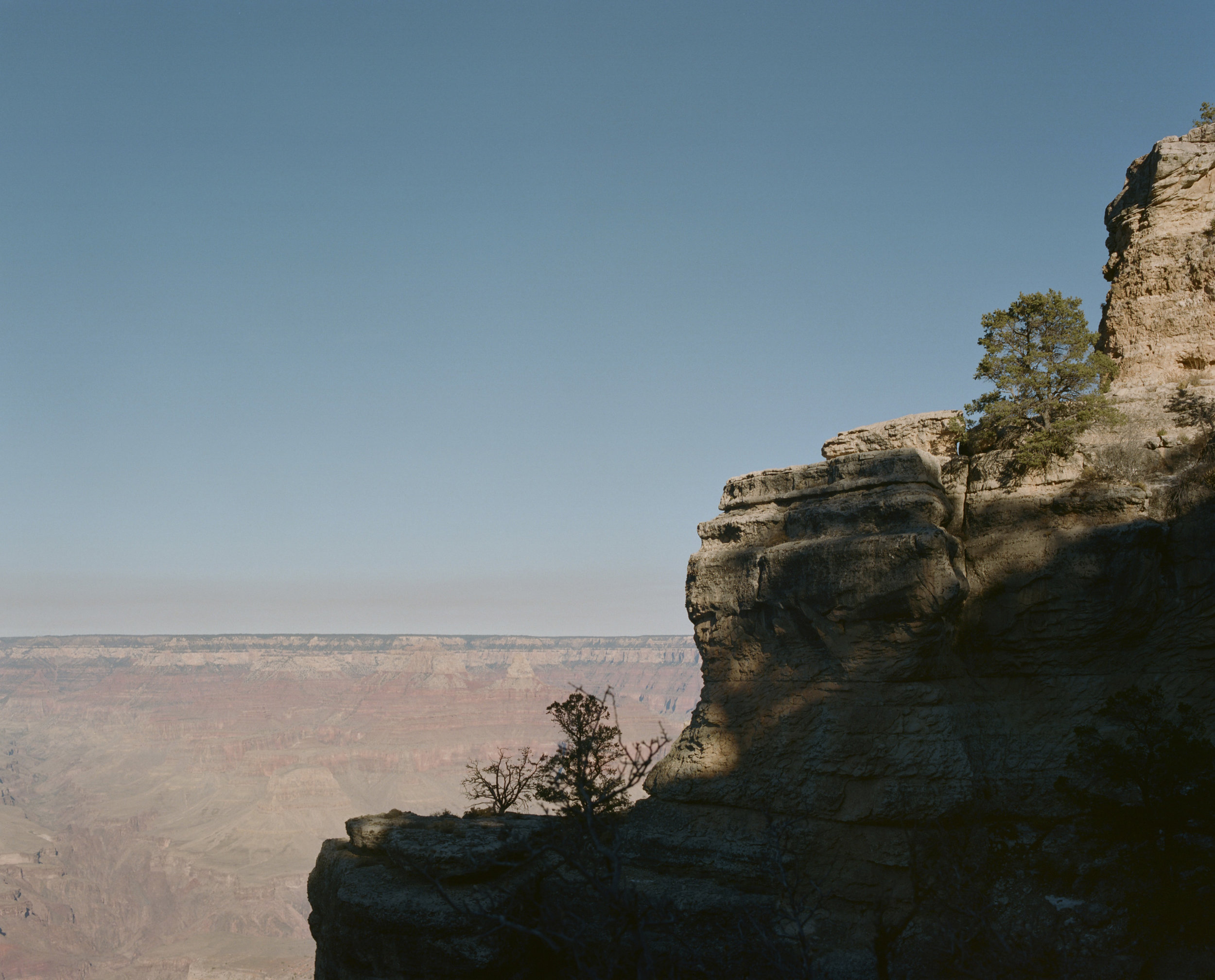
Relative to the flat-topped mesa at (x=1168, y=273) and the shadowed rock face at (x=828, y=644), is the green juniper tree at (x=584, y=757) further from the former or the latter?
the flat-topped mesa at (x=1168, y=273)

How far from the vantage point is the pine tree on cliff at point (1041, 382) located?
2705 centimetres

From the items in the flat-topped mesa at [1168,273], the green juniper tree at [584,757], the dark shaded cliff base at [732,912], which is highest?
the flat-topped mesa at [1168,273]

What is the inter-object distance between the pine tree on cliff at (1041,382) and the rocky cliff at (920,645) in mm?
740

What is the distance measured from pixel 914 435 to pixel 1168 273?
31.1 feet

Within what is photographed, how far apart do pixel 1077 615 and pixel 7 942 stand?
202m

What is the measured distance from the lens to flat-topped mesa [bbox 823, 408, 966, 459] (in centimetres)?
2986

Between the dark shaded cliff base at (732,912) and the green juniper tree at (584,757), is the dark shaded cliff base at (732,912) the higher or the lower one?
the lower one

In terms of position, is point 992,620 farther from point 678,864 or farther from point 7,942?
point 7,942

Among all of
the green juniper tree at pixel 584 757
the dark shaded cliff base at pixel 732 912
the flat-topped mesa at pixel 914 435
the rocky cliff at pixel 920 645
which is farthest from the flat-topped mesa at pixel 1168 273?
the green juniper tree at pixel 584 757

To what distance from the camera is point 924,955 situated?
21.7 meters

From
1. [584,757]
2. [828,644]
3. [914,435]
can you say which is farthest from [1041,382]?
[584,757]

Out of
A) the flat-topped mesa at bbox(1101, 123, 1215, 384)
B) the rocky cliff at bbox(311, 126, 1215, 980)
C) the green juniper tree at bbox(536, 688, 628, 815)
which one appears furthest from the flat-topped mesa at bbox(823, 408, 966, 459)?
the green juniper tree at bbox(536, 688, 628, 815)

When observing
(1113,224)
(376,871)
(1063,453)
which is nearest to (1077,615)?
(1063,453)

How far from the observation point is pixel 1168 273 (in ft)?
95.1
